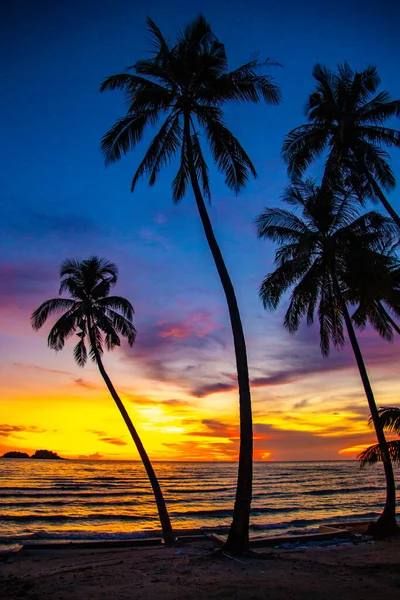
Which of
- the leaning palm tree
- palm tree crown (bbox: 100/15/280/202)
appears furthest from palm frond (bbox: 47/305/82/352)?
palm tree crown (bbox: 100/15/280/202)

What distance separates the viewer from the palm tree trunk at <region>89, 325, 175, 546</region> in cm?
1686

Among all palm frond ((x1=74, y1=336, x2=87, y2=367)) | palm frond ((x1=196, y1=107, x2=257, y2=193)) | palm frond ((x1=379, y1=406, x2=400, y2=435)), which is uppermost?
palm frond ((x1=196, y1=107, x2=257, y2=193))

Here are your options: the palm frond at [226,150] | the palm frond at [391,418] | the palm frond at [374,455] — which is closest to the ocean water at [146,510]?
the palm frond at [374,455]

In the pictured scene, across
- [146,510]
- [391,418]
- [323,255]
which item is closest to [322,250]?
[323,255]

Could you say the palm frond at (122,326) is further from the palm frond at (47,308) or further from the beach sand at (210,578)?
the beach sand at (210,578)

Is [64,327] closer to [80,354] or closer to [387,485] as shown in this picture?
[80,354]

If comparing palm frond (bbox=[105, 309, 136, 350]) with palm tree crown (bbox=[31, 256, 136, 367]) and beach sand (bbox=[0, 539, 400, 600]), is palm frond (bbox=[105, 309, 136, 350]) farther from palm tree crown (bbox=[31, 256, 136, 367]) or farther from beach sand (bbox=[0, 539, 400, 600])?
beach sand (bbox=[0, 539, 400, 600])

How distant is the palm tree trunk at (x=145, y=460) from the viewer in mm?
16859

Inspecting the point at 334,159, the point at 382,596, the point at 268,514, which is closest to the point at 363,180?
the point at 334,159

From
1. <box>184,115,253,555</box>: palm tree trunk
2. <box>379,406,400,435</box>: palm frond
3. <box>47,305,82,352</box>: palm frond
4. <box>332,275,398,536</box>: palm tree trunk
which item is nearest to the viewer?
<box>184,115,253,555</box>: palm tree trunk

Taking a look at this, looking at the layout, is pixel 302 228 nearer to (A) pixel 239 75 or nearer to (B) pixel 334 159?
(B) pixel 334 159

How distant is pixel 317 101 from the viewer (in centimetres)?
1482

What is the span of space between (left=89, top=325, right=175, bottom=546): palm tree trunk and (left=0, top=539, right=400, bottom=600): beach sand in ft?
19.4

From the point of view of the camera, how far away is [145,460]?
18656 mm
